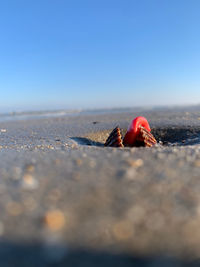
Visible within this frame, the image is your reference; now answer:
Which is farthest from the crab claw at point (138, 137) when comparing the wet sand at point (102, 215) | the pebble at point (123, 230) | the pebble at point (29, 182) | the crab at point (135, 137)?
the pebble at point (123, 230)

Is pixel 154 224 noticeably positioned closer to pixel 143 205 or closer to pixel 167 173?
pixel 143 205

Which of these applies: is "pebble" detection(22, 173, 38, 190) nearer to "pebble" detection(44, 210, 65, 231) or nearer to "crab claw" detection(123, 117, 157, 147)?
"pebble" detection(44, 210, 65, 231)

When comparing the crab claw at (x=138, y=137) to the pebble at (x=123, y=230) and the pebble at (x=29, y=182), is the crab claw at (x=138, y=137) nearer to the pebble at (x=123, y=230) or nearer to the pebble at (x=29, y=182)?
the pebble at (x=29, y=182)

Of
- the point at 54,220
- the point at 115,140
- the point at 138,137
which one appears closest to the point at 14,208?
the point at 54,220

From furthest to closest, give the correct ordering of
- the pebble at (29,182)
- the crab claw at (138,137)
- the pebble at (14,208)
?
the crab claw at (138,137) < the pebble at (29,182) < the pebble at (14,208)

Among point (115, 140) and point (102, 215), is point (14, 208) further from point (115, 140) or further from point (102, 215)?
point (115, 140)

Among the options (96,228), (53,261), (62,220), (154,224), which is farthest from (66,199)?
(154,224)

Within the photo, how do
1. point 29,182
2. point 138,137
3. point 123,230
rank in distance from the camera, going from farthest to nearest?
point 138,137 < point 29,182 < point 123,230

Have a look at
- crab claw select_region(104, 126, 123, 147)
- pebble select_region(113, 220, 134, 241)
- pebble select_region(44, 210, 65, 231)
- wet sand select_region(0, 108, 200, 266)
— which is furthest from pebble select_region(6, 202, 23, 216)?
crab claw select_region(104, 126, 123, 147)

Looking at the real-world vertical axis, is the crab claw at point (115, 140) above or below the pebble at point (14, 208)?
above

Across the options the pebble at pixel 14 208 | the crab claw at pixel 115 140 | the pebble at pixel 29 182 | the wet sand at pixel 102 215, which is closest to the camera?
the wet sand at pixel 102 215

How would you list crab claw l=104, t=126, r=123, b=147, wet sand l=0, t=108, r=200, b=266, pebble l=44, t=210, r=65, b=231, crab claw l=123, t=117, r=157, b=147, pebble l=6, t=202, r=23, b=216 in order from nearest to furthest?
wet sand l=0, t=108, r=200, b=266 < pebble l=44, t=210, r=65, b=231 < pebble l=6, t=202, r=23, b=216 < crab claw l=104, t=126, r=123, b=147 < crab claw l=123, t=117, r=157, b=147
